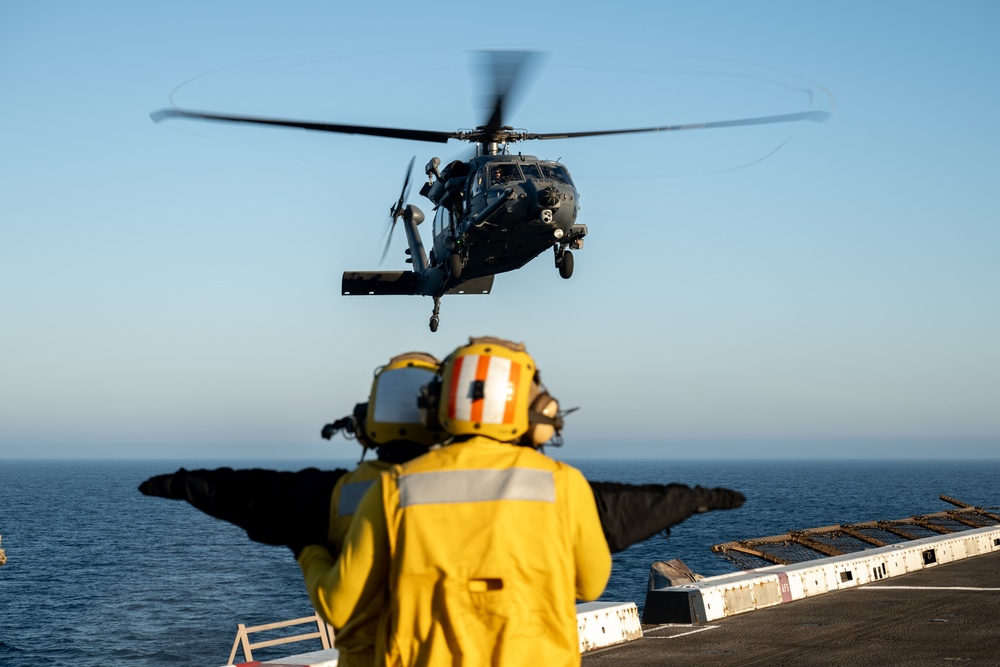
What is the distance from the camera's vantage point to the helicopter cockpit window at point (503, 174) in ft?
88.1

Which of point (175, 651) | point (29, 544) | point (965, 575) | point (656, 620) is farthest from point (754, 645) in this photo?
point (29, 544)

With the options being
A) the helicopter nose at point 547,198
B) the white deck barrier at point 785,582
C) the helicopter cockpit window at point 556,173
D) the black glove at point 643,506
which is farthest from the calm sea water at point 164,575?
the black glove at point 643,506

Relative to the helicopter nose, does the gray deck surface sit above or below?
below

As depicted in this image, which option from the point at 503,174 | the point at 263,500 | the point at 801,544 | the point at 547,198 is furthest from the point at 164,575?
the point at 263,500

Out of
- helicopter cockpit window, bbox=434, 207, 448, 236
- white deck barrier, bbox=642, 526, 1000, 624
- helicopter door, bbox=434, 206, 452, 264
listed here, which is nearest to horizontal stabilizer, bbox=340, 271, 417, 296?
helicopter door, bbox=434, 206, 452, 264

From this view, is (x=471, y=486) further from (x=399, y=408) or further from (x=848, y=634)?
(x=848, y=634)

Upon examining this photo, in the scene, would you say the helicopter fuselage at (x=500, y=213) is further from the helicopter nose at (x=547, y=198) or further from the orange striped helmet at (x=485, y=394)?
the orange striped helmet at (x=485, y=394)

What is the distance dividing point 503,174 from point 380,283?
313 inches

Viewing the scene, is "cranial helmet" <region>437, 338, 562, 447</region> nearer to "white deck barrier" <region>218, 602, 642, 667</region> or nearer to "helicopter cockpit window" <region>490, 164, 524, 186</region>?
"white deck barrier" <region>218, 602, 642, 667</region>

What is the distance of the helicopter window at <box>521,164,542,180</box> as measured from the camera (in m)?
26.7

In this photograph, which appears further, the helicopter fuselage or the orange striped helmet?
the helicopter fuselage

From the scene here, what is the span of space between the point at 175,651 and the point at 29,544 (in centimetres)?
5825

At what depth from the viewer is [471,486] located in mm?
3715

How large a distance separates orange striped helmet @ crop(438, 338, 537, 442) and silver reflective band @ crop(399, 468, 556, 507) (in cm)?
20
